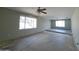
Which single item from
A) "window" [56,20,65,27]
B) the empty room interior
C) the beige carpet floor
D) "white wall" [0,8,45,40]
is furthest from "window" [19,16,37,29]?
"window" [56,20,65,27]

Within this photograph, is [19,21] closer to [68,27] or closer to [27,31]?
[27,31]

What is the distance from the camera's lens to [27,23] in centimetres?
750

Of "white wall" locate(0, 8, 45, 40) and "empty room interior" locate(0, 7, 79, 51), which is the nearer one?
"empty room interior" locate(0, 7, 79, 51)

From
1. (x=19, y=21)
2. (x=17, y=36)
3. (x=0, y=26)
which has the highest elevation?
(x=19, y=21)

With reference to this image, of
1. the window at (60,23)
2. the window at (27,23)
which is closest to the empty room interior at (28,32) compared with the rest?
the window at (27,23)

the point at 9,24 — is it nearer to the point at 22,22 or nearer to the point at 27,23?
the point at 22,22

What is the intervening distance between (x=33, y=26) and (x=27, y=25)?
3.60 ft

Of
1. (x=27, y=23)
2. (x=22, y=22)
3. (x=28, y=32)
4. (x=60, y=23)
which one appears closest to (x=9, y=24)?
(x=22, y=22)

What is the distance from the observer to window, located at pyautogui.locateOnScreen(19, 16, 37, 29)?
6.67 metres

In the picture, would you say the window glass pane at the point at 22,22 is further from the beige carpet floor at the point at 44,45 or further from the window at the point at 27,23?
the beige carpet floor at the point at 44,45

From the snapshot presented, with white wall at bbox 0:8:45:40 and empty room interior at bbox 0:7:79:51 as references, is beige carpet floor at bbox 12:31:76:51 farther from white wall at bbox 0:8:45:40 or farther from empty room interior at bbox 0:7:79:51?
white wall at bbox 0:8:45:40

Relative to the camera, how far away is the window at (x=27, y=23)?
6674mm
